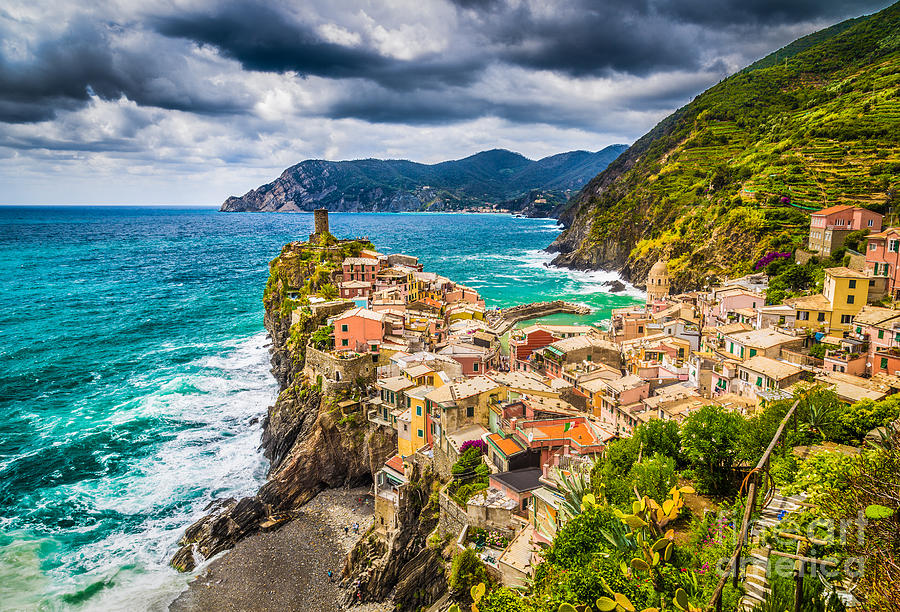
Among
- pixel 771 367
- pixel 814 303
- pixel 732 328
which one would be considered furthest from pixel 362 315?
pixel 814 303

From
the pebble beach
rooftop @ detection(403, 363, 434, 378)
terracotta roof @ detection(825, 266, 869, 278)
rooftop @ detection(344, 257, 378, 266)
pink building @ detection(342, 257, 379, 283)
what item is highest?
terracotta roof @ detection(825, 266, 869, 278)

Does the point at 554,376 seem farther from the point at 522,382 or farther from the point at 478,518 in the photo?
the point at 478,518

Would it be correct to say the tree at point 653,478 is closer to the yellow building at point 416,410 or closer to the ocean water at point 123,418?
the yellow building at point 416,410

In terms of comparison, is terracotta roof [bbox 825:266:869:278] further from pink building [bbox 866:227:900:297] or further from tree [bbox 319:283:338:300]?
tree [bbox 319:283:338:300]

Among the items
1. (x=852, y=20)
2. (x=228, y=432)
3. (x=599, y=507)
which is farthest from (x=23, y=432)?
(x=852, y=20)

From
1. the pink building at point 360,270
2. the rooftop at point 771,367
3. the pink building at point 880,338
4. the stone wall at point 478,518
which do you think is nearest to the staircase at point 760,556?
the stone wall at point 478,518

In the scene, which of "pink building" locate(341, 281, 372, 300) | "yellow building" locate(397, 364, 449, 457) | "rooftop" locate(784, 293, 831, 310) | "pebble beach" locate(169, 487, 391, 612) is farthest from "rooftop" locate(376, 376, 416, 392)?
"rooftop" locate(784, 293, 831, 310)
